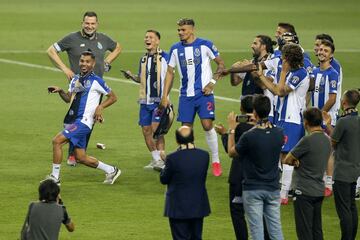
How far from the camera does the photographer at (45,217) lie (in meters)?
12.4

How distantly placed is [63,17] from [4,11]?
260 centimetres

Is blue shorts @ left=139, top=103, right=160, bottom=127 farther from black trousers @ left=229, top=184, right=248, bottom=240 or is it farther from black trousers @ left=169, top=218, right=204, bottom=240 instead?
black trousers @ left=169, top=218, right=204, bottom=240

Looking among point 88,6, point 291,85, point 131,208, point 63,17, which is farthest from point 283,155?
point 88,6

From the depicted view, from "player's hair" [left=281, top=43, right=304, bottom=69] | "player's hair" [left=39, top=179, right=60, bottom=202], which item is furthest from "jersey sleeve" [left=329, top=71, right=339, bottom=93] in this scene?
"player's hair" [left=39, top=179, right=60, bottom=202]

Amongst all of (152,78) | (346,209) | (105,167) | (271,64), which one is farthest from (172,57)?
(346,209)

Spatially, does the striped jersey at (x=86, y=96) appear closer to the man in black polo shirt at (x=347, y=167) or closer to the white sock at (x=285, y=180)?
the white sock at (x=285, y=180)

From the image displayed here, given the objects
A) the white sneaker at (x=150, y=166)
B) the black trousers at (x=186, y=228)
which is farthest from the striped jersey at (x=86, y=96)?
the black trousers at (x=186, y=228)

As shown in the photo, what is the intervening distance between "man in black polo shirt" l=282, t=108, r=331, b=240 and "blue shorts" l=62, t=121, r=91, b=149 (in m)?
4.75

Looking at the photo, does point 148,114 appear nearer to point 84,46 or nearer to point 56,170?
point 84,46

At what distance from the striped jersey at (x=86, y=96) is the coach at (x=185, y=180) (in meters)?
4.91

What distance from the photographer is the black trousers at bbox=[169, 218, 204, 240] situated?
1334cm

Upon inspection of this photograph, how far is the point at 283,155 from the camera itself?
1717 cm

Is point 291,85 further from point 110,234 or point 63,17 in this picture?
point 63,17

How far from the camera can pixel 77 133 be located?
58.5 feet
